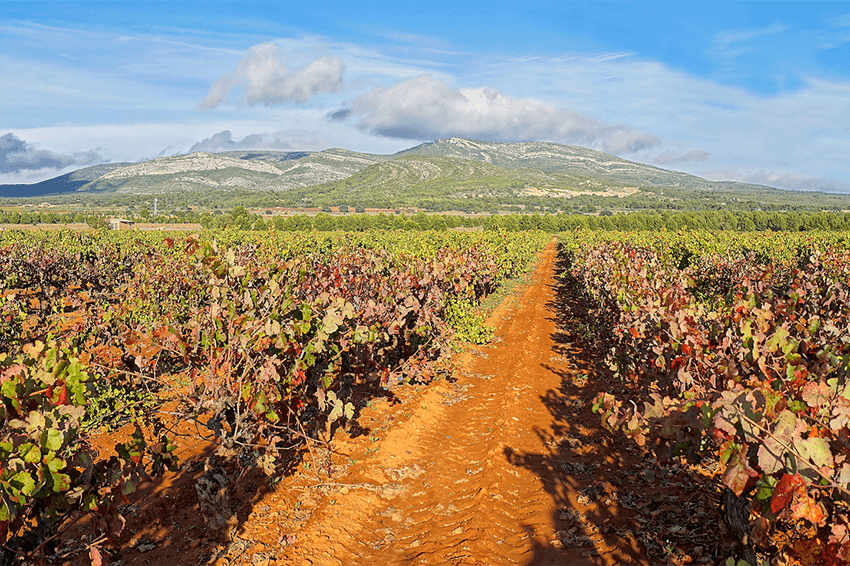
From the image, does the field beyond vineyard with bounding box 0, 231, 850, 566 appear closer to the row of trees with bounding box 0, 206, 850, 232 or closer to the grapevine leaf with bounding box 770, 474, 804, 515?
the grapevine leaf with bounding box 770, 474, 804, 515

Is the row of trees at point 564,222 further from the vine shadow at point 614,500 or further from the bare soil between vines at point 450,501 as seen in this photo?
the vine shadow at point 614,500

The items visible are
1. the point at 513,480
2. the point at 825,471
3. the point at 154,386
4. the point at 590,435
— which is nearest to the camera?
the point at 825,471

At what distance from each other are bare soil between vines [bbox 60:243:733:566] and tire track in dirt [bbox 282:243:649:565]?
0.01 metres

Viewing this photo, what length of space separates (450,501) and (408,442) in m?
1.39

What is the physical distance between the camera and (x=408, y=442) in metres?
6.18

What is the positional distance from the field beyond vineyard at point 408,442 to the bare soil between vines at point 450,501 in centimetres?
2

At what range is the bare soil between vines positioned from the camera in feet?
13.1

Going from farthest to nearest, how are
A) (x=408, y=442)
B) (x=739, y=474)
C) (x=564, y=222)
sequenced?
(x=564, y=222) < (x=408, y=442) < (x=739, y=474)

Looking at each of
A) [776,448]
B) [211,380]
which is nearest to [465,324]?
[211,380]

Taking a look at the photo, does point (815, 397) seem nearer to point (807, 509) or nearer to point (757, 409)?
point (757, 409)

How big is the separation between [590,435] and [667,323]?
171cm

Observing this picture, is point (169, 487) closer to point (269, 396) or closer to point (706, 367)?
point (269, 396)

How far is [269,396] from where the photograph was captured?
4309 mm

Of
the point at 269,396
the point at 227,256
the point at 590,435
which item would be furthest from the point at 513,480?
the point at 227,256
